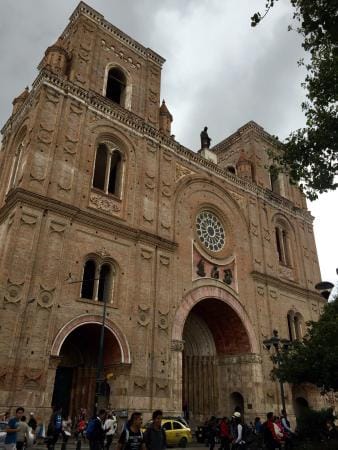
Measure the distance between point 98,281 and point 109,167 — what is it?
677 cm

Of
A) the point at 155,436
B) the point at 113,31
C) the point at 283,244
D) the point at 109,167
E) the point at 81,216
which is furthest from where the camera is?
the point at 283,244

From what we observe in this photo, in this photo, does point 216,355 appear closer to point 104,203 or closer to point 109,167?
point 104,203

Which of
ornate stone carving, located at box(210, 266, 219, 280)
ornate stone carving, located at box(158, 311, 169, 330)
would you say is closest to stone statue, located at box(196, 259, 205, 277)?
ornate stone carving, located at box(210, 266, 219, 280)

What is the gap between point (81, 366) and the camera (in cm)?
1953

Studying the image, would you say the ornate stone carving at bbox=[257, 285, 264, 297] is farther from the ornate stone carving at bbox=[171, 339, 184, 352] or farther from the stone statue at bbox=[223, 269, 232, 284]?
the ornate stone carving at bbox=[171, 339, 184, 352]

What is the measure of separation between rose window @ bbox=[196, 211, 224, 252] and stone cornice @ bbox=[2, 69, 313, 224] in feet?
11.4

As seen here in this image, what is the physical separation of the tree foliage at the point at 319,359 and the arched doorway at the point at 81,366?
324 inches

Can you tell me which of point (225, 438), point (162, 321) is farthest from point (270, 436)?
point (162, 321)

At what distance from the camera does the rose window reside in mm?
26375

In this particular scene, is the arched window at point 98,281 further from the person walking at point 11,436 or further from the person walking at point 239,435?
the person walking at point 11,436

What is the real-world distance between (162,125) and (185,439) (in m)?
18.7

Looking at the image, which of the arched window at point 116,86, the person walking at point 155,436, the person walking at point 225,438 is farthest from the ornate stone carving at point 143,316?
the arched window at point 116,86

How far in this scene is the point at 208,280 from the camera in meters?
24.5

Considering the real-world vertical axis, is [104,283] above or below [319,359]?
above
